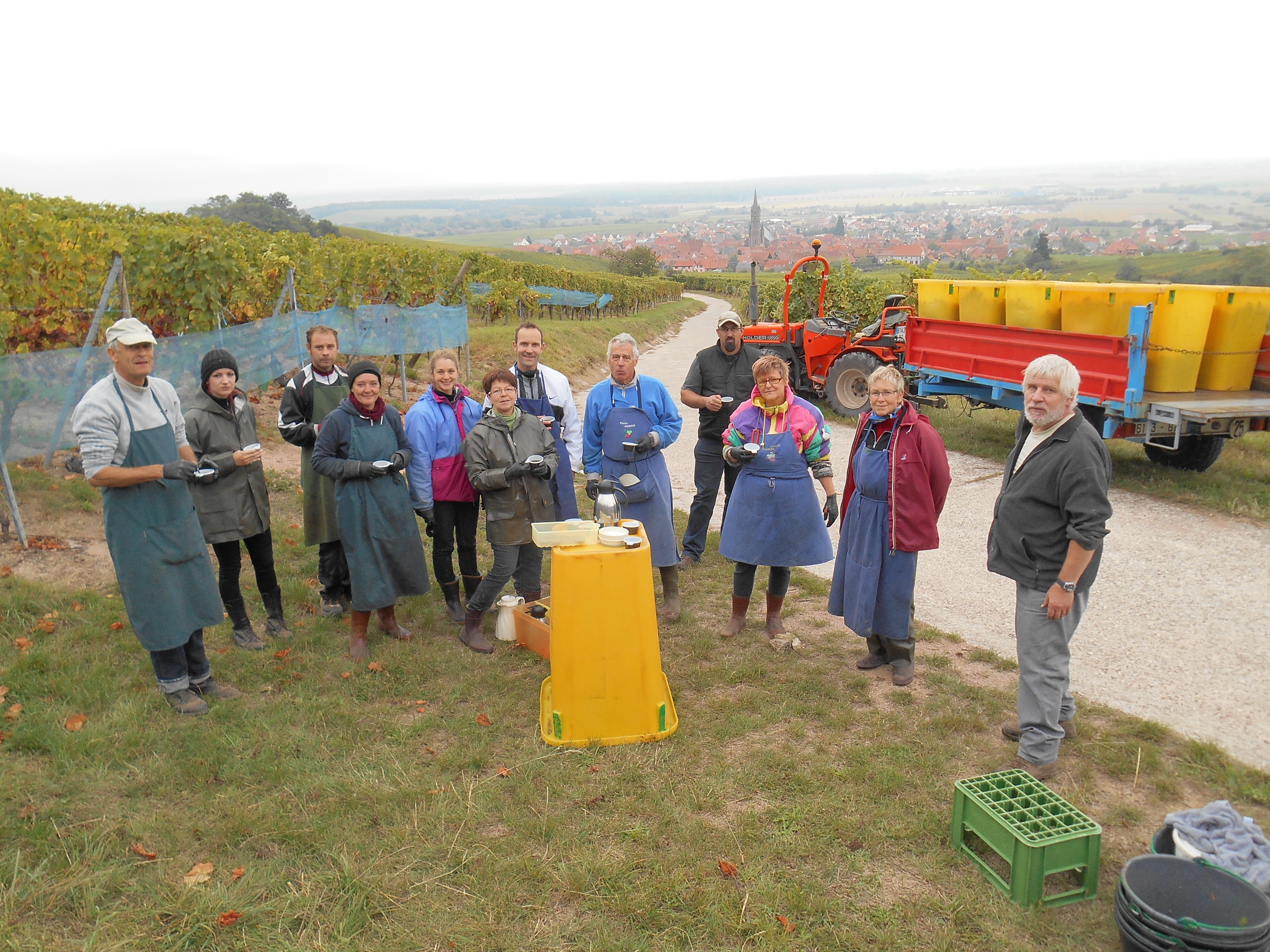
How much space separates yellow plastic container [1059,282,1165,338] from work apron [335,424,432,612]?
6702 millimetres

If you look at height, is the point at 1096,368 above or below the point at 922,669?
above

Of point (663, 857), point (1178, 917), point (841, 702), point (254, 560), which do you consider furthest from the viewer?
point (254, 560)

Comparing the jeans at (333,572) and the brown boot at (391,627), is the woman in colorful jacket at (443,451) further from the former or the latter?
the jeans at (333,572)

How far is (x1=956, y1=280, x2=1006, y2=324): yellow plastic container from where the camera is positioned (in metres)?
9.41

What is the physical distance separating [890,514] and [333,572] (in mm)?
3589

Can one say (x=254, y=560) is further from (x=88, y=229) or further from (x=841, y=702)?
(x=88, y=229)

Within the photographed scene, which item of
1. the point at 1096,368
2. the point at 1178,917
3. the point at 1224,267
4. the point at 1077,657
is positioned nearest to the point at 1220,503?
the point at 1096,368

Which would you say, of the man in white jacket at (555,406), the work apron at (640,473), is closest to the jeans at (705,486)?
the work apron at (640,473)

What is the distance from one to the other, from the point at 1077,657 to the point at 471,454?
3.78m

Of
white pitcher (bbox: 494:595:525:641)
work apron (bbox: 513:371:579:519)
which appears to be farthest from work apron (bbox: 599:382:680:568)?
white pitcher (bbox: 494:595:525:641)

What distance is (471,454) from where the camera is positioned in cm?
468

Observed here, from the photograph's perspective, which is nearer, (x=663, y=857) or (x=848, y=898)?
(x=848, y=898)

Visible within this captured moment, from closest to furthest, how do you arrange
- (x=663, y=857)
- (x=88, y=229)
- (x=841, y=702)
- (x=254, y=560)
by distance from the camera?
(x=663, y=857), (x=841, y=702), (x=254, y=560), (x=88, y=229)

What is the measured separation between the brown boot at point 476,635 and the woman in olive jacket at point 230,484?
1206 millimetres
